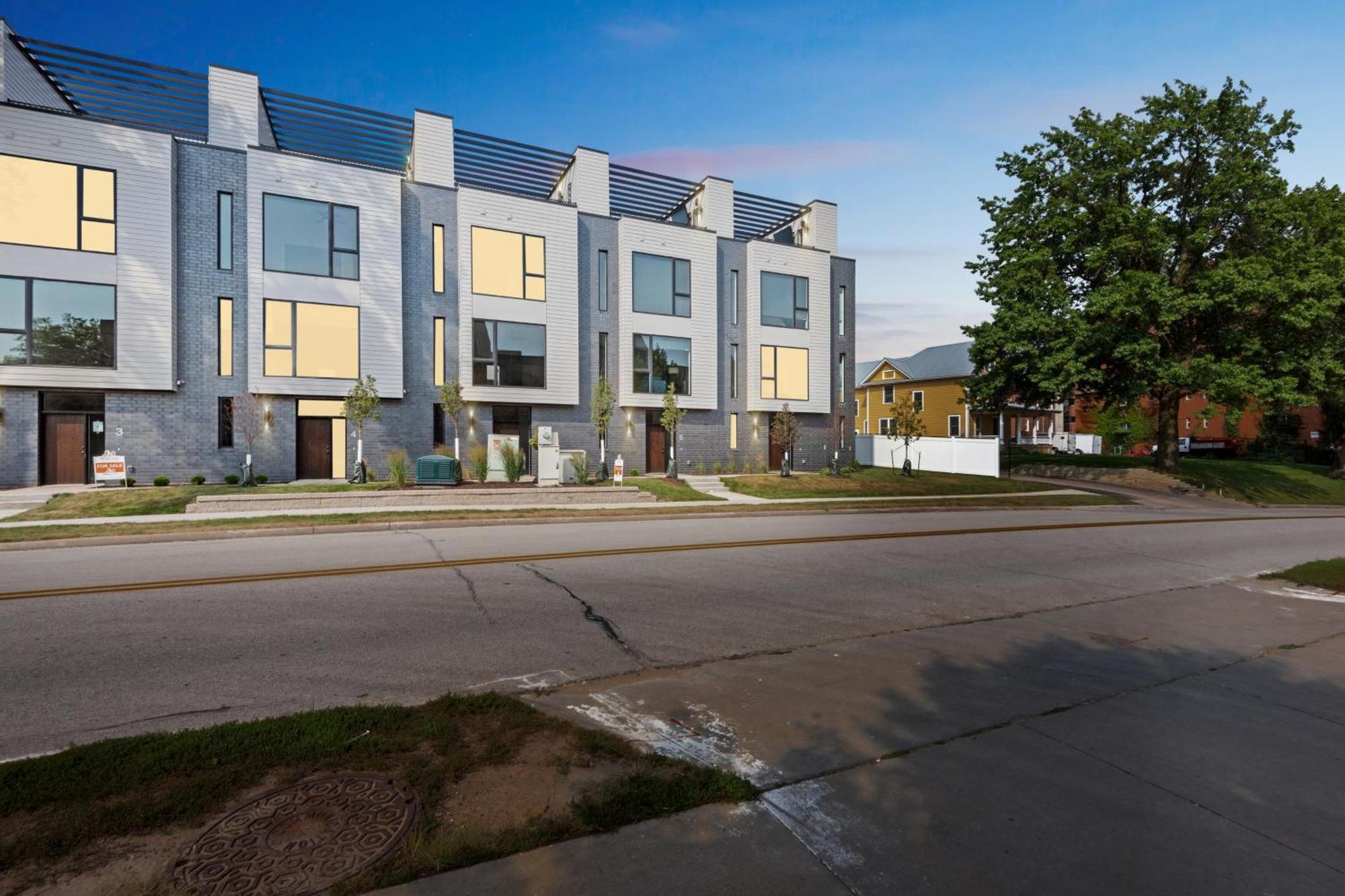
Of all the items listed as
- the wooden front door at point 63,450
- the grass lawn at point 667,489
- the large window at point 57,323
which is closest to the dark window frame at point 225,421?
the large window at point 57,323

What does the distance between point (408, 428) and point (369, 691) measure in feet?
70.4

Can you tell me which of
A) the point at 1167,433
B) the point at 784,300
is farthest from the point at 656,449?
the point at 1167,433

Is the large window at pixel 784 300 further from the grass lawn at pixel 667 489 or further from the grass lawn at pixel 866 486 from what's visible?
the grass lawn at pixel 667 489

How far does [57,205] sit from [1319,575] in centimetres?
3155

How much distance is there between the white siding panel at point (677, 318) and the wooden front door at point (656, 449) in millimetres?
1388

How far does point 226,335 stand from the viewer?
22.7 metres

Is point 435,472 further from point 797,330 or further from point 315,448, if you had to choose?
point 797,330

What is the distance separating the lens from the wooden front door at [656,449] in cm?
2988

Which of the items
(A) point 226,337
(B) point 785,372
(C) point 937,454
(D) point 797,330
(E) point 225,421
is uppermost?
(D) point 797,330

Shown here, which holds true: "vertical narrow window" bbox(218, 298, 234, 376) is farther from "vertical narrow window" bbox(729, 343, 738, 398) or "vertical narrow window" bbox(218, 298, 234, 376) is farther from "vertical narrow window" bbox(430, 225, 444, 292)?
"vertical narrow window" bbox(729, 343, 738, 398)

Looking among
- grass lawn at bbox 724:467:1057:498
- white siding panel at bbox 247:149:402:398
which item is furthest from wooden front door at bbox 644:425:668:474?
white siding panel at bbox 247:149:402:398

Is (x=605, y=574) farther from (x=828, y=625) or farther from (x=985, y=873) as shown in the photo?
(x=985, y=873)

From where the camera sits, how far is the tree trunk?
103 feet

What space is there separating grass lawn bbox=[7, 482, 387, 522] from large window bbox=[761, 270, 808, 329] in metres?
19.7
